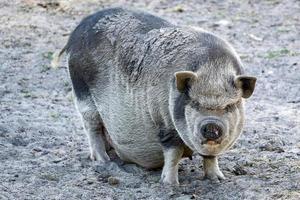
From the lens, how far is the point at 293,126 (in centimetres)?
752

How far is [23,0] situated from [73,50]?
619cm

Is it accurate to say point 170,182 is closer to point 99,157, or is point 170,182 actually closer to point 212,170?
point 212,170

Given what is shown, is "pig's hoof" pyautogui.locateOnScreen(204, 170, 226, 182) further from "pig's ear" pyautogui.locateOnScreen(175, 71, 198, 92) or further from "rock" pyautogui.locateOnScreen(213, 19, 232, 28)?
"rock" pyautogui.locateOnScreen(213, 19, 232, 28)

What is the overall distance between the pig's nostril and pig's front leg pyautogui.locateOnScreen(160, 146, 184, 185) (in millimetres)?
619

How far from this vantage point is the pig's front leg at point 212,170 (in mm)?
6059

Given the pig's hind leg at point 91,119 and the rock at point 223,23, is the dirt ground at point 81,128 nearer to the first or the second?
the rock at point 223,23

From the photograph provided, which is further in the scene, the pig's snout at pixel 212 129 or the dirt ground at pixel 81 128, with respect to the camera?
the dirt ground at pixel 81 128

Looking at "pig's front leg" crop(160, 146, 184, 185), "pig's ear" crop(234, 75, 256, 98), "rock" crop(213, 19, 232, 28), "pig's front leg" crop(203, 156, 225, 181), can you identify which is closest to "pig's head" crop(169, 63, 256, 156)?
"pig's ear" crop(234, 75, 256, 98)

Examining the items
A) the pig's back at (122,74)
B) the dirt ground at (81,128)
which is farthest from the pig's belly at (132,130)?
the dirt ground at (81,128)

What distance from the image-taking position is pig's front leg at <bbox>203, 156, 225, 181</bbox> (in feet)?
19.9

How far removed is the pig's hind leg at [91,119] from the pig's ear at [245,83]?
160 centimetres

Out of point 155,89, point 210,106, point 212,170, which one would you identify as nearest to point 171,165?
point 212,170

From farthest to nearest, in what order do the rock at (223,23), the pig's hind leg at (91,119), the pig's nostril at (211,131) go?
Result: the rock at (223,23)
the pig's hind leg at (91,119)
the pig's nostril at (211,131)

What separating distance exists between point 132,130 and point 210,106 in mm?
1034
